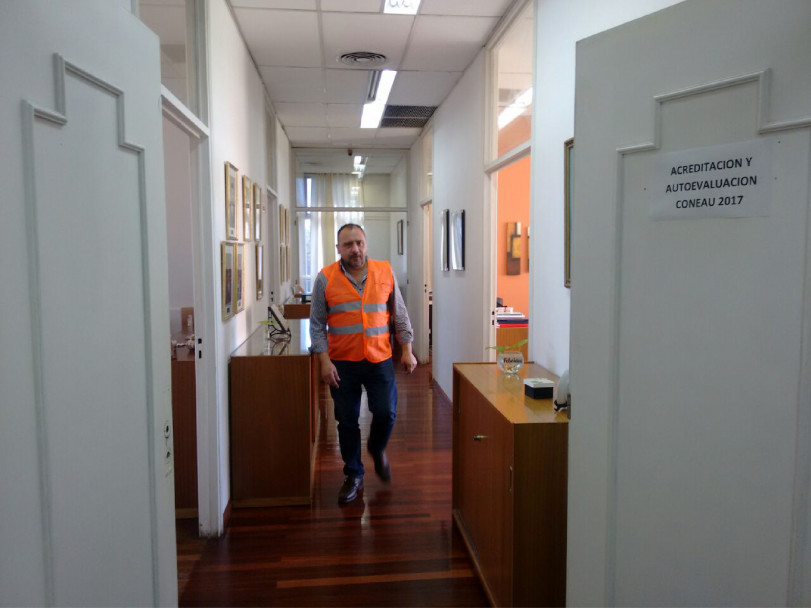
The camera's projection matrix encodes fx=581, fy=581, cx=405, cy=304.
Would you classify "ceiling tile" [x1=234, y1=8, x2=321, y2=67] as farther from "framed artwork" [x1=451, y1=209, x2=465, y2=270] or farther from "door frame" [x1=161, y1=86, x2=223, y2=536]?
"framed artwork" [x1=451, y1=209, x2=465, y2=270]

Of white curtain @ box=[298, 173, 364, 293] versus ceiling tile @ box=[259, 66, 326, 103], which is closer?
ceiling tile @ box=[259, 66, 326, 103]

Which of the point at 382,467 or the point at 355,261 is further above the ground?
the point at 355,261

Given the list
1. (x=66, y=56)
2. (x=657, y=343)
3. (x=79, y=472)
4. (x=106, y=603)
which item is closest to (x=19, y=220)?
(x=66, y=56)

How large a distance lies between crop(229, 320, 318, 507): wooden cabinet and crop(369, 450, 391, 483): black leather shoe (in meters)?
0.48

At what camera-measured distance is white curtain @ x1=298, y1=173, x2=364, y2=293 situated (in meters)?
10.8

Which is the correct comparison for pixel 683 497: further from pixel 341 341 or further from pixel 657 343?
pixel 341 341

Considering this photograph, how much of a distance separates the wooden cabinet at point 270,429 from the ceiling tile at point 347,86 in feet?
9.92

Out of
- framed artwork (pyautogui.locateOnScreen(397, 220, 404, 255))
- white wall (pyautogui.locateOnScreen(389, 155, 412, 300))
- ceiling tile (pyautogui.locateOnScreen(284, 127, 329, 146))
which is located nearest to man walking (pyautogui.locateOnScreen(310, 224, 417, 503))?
ceiling tile (pyautogui.locateOnScreen(284, 127, 329, 146))

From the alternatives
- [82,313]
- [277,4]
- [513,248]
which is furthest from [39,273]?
[513,248]

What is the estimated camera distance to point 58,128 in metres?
1.07

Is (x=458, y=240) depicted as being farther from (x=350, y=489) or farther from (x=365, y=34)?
(x=350, y=489)

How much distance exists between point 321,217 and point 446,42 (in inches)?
267

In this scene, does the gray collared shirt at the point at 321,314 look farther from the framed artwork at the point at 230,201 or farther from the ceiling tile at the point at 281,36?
the ceiling tile at the point at 281,36

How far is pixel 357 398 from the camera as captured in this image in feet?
12.1
